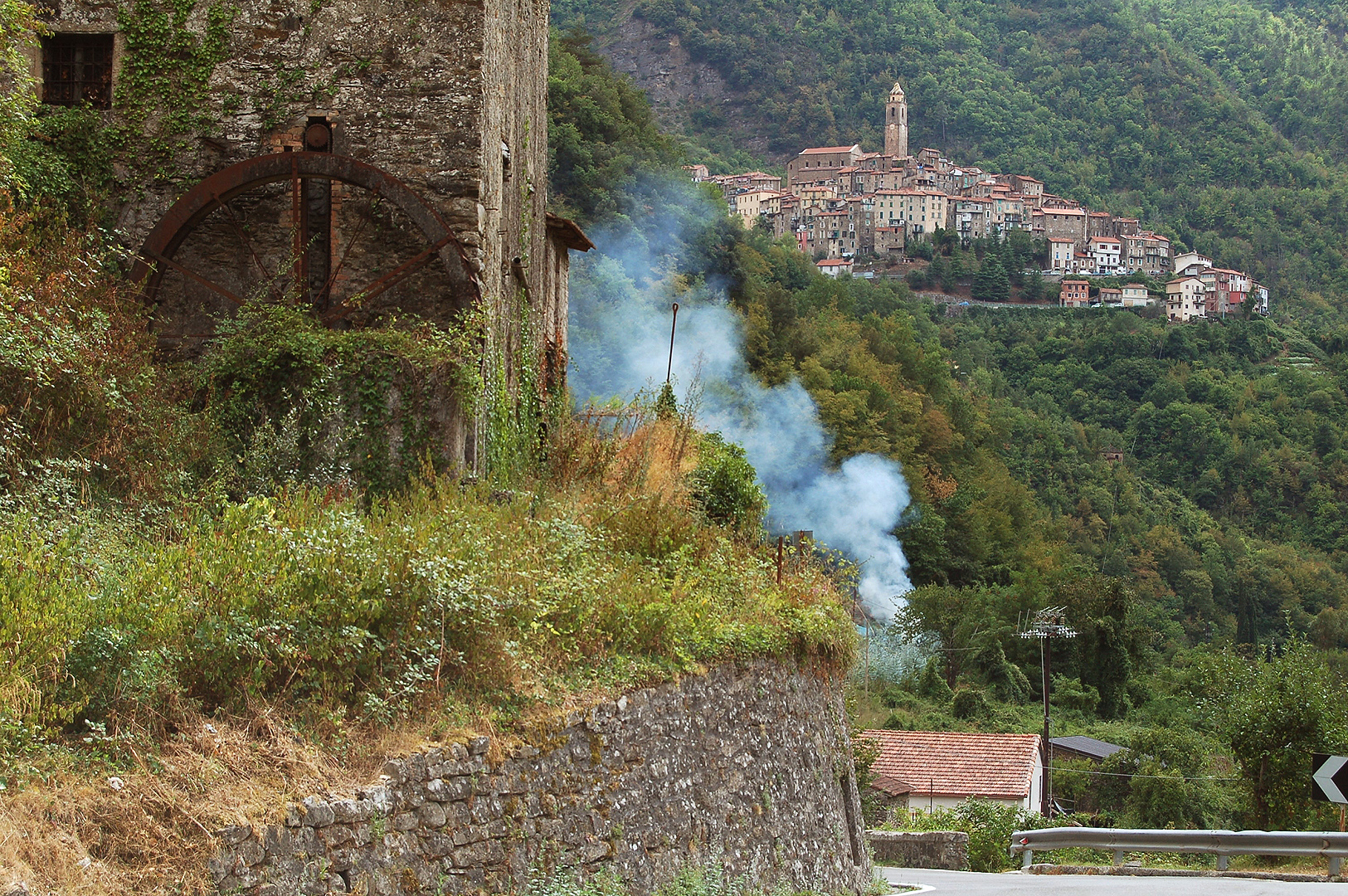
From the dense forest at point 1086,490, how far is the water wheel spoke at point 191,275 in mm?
18526

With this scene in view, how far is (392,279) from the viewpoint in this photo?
12109 mm

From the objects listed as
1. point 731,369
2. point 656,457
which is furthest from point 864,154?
point 656,457

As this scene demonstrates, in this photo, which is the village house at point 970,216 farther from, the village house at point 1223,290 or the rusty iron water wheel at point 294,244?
the rusty iron water wheel at point 294,244

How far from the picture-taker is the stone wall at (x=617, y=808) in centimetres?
594

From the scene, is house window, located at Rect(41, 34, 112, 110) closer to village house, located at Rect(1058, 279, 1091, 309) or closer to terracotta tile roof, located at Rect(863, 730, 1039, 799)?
terracotta tile roof, located at Rect(863, 730, 1039, 799)

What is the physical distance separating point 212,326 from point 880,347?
66191mm

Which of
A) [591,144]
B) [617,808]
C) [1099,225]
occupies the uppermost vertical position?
[1099,225]

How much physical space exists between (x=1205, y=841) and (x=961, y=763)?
72.0 feet

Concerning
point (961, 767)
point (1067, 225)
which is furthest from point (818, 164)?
point (961, 767)

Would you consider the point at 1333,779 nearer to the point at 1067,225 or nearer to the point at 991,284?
the point at 991,284

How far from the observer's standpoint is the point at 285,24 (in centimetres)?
1222

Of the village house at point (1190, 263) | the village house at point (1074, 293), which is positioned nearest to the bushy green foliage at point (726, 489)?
the village house at point (1074, 293)

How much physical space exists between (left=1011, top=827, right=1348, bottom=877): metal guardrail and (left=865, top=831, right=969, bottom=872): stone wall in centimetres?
422

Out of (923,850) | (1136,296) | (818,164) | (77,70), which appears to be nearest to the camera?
(77,70)
